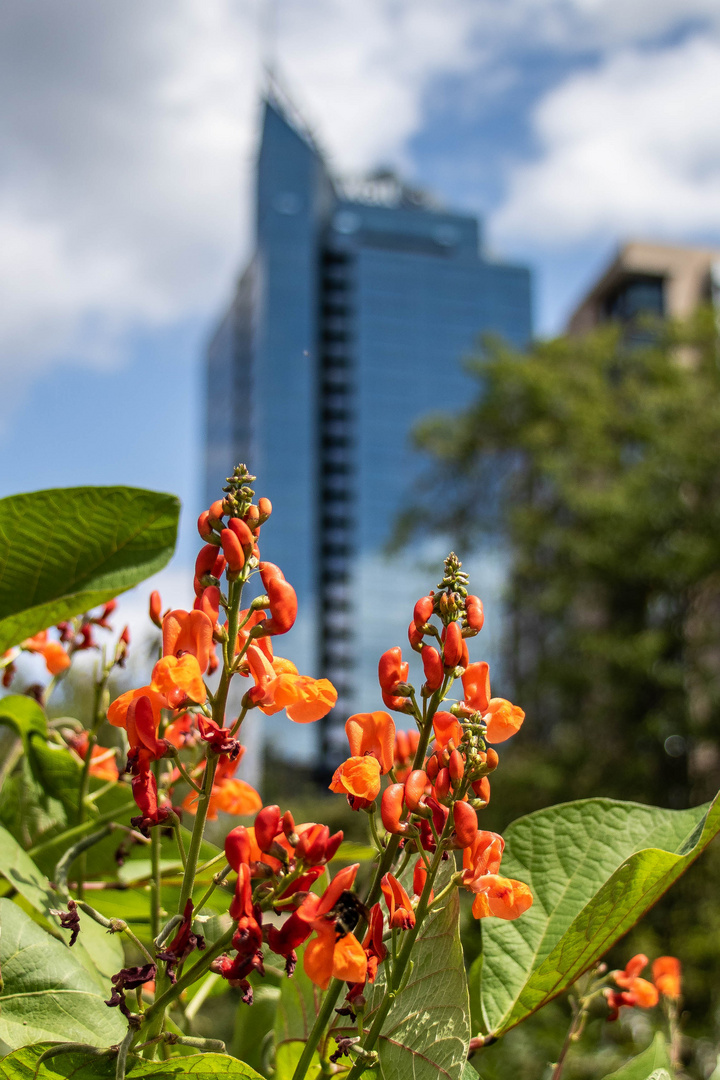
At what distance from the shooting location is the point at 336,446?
1606 inches

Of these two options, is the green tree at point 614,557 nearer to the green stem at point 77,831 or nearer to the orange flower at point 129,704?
the green stem at point 77,831

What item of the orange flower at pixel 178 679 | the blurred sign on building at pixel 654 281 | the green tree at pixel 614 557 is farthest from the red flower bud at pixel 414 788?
the blurred sign on building at pixel 654 281

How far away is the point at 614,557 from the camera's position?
36.6ft

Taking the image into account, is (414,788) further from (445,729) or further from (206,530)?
(206,530)

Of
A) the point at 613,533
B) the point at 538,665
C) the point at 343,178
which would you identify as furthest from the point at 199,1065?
the point at 343,178

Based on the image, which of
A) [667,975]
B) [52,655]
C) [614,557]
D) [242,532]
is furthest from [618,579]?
[242,532]

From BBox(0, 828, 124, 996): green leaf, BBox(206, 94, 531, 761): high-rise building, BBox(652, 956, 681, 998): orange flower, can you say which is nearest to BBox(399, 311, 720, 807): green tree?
BBox(652, 956, 681, 998): orange flower

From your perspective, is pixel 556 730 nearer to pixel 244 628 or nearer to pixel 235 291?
pixel 244 628

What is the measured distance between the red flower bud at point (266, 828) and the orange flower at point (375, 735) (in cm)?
7

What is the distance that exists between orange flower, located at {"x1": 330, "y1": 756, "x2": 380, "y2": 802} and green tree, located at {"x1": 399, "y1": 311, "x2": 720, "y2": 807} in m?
A: 9.98

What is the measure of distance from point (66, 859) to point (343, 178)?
1834 inches

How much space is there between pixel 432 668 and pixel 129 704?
146 millimetres

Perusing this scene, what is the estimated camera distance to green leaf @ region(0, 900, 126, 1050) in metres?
0.39

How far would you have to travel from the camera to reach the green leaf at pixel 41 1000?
388 millimetres
